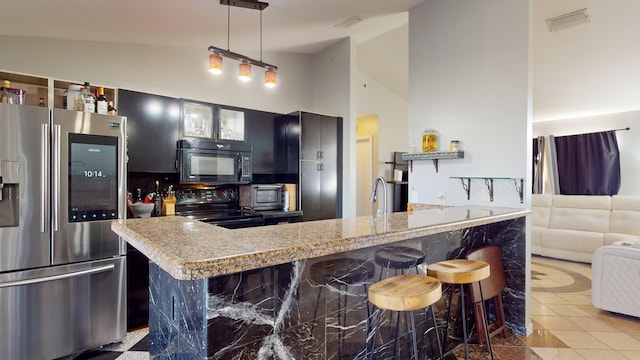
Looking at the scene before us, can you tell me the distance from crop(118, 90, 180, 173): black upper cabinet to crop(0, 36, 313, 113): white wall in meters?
0.48

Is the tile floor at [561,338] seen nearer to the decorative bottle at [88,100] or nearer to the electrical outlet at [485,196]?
the electrical outlet at [485,196]

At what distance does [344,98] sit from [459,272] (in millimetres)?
3130

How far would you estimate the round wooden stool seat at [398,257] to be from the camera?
1.86 meters

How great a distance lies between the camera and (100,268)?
2402mm

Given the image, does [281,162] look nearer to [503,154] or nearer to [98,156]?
[98,156]

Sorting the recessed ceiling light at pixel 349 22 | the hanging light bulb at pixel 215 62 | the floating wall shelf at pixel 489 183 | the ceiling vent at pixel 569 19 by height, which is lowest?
the floating wall shelf at pixel 489 183

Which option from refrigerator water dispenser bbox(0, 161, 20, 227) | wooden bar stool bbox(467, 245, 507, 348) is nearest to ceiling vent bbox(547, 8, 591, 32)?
wooden bar stool bbox(467, 245, 507, 348)

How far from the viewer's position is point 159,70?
3529 mm

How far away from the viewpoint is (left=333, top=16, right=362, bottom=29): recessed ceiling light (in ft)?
11.9

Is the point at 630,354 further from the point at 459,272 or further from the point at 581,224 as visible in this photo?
the point at 581,224

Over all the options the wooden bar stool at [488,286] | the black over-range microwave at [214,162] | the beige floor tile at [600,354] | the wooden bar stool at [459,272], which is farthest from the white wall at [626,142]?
the black over-range microwave at [214,162]

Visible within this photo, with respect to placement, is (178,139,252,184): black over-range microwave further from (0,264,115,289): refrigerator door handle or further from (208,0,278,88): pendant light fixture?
(0,264,115,289): refrigerator door handle

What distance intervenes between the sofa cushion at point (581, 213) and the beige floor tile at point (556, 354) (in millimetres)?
3123

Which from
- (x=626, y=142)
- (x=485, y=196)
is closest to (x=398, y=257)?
(x=485, y=196)
